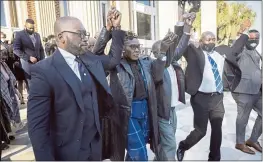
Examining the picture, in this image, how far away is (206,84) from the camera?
8.93 ft

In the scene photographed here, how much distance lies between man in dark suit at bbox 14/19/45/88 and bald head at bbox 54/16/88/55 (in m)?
2.30

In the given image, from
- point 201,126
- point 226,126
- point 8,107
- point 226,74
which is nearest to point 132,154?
point 201,126

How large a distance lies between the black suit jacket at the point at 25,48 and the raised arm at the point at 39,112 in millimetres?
2427

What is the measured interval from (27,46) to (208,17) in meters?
3.31

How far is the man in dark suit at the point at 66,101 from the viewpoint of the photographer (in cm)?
134

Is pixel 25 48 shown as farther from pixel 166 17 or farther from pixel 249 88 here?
pixel 166 17

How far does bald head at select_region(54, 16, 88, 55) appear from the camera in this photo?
1.43m

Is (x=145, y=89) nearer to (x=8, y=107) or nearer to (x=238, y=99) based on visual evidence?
(x=238, y=99)

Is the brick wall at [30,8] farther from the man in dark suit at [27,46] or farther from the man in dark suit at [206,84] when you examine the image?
the man in dark suit at [206,84]

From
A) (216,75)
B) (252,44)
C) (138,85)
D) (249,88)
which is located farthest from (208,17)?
(138,85)

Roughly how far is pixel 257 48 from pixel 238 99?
740 millimetres

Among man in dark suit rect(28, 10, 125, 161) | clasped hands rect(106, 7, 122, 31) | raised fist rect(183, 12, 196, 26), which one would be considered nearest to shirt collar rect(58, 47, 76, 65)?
man in dark suit rect(28, 10, 125, 161)

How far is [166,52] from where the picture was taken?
2400mm

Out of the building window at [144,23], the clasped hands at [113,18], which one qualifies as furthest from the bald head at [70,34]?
the building window at [144,23]
